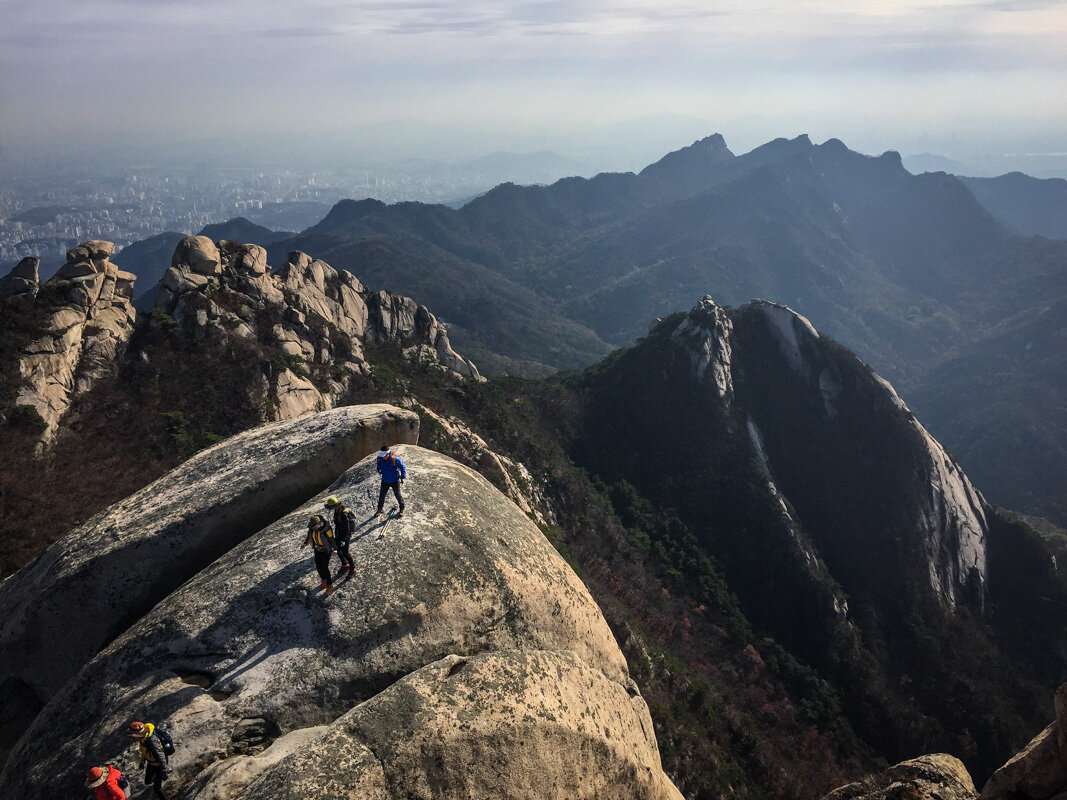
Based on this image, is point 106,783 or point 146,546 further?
point 146,546

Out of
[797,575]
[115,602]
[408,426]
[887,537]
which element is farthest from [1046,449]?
[115,602]

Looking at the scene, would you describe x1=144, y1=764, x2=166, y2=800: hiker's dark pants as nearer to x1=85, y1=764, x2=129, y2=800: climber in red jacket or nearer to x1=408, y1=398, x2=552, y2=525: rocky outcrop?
x1=85, y1=764, x2=129, y2=800: climber in red jacket

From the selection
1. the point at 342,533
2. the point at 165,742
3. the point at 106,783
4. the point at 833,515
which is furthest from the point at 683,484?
the point at 106,783

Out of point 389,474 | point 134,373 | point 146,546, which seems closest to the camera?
point 389,474

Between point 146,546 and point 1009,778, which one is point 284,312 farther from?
point 1009,778

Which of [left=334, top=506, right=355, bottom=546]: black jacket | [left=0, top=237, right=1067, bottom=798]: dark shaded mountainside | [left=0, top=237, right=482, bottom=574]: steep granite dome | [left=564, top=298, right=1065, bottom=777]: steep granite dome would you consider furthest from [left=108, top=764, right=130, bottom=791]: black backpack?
[left=564, top=298, right=1065, bottom=777]: steep granite dome

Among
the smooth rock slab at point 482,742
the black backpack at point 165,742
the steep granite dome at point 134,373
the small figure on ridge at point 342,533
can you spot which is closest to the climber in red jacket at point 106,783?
the black backpack at point 165,742

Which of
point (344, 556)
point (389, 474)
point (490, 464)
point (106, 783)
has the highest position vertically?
point (389, 474)
